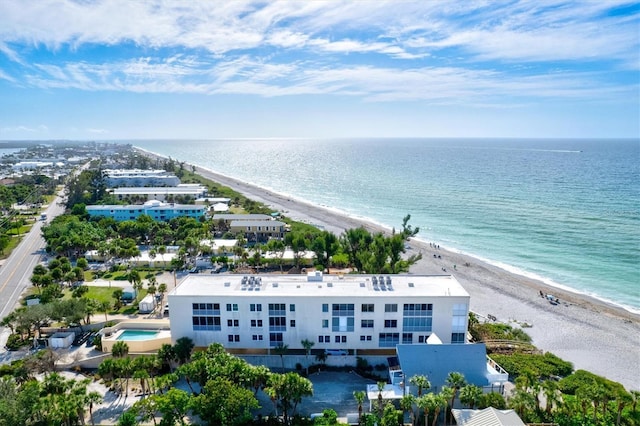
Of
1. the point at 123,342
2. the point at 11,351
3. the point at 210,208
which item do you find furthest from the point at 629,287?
the point at 210,208

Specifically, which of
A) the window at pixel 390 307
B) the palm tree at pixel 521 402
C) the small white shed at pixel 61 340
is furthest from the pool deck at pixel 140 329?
the palm tree at pixel 521 402

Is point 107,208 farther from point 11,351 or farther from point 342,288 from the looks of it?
point 342,288

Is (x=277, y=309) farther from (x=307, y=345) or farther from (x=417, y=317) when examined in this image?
(x=417, y=317)

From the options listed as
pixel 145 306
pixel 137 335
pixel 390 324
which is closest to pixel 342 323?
pixel 390 324

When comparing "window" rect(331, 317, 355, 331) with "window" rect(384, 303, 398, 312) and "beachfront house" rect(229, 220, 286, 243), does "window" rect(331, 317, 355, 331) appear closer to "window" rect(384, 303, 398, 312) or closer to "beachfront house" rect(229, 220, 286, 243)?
"window" rect(384, 303, 398, 312)

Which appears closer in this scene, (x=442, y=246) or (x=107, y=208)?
(x=442, y=246)
